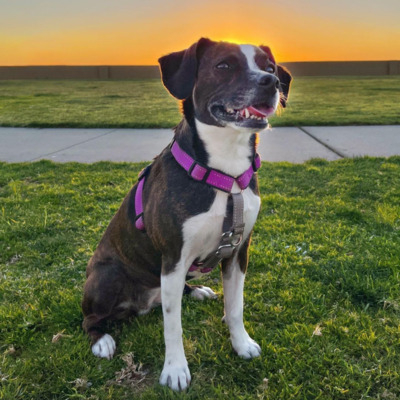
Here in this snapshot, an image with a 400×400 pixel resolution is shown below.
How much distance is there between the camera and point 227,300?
2.50 m

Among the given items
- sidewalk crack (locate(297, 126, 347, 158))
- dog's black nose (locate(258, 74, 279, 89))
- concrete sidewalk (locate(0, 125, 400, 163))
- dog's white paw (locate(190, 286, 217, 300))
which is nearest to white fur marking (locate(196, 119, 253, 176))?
dog's black nose (locate(258, 74, 279, 89))

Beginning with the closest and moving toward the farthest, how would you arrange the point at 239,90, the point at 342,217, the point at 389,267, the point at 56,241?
the point at 239,90 < the point at 389,267 < the point at 56,241 < the point at 342,217

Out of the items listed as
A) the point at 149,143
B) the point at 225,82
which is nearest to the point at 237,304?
the point at 225,82

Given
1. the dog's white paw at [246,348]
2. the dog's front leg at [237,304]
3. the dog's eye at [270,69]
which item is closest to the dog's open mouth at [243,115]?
the dog's eye at [270,69]

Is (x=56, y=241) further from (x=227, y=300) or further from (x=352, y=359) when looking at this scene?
(x=352, y=359)

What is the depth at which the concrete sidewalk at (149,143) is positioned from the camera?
6676mm

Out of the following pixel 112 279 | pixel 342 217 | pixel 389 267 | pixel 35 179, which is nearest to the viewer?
pixel 112 279

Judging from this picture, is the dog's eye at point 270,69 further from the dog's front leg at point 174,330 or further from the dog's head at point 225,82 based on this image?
the dog's front leg at point 174,330

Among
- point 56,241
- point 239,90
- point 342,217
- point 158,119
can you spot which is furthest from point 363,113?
point 239,90

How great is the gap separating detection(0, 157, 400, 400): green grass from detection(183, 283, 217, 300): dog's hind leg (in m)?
0.07

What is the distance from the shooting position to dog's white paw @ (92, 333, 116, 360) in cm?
246

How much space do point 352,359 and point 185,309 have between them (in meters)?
1.06

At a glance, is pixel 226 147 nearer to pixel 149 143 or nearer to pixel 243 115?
pixel 243 115

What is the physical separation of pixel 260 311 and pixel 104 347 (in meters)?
1.00
